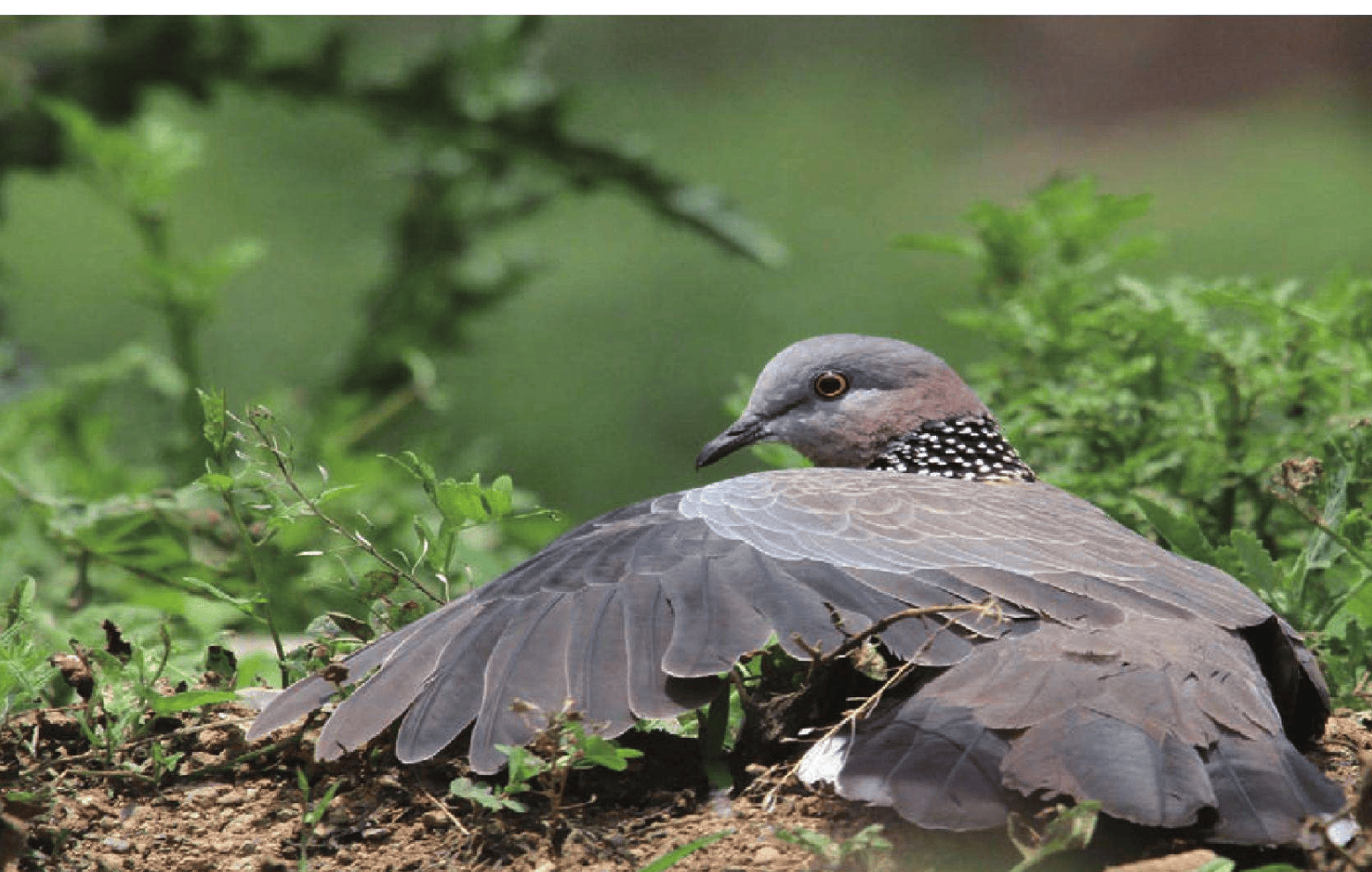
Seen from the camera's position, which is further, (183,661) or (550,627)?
(183,661)

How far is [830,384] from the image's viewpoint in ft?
15.9

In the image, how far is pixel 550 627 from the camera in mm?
3402

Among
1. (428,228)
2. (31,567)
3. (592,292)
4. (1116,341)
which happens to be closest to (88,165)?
(428,228)

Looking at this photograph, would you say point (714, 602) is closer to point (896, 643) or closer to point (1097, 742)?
point (896, 643)

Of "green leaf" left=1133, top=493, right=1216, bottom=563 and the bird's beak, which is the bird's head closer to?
the bird's beak

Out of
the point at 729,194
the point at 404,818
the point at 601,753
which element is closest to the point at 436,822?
the point at 404,818

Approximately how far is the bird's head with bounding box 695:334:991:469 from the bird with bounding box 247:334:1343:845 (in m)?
0.71

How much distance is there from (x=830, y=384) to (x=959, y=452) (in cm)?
40

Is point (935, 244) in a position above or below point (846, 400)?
above

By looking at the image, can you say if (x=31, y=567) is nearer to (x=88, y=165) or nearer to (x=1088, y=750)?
(x=88, y=165)

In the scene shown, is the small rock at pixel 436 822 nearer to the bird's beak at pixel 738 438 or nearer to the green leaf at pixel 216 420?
the green leaf at pixel 216 420

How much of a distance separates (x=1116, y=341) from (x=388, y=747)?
260cm

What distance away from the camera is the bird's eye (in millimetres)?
4828

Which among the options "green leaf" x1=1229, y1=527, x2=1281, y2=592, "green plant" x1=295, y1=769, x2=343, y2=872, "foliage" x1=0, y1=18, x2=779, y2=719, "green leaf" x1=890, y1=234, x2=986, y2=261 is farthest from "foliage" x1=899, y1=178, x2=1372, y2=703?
"green plant" x1=295, y1=769, x2=343, y2=872
